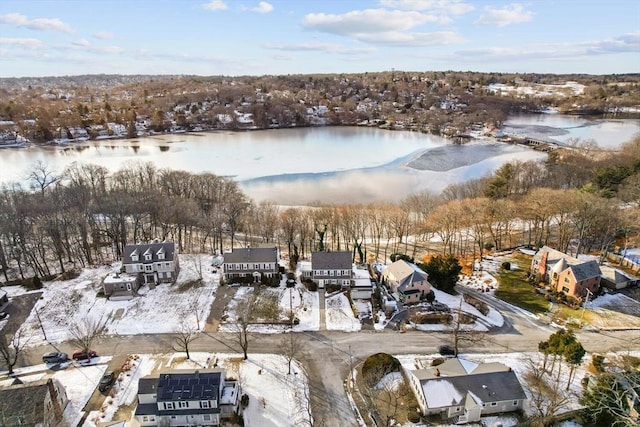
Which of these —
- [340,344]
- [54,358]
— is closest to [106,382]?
[54,358]

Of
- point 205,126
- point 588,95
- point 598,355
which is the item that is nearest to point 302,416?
point 598,355

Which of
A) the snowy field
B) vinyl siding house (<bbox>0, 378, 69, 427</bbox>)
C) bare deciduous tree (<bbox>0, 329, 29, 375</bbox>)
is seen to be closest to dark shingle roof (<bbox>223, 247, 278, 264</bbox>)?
the snowy field

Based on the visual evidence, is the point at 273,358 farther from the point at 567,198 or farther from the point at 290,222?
the point at 567,198

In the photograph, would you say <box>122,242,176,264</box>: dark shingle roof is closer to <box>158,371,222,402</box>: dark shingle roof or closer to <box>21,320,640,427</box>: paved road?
<box>21,320,640,427</box>: paved road

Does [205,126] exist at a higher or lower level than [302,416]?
higher

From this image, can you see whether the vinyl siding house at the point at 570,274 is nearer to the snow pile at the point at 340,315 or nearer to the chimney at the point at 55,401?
the snow pile at the point at 340,315

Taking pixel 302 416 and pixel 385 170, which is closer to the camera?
pixel 302 416

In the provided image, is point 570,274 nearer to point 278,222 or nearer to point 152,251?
point 278,222

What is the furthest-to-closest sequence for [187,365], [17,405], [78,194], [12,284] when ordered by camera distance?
1. [78,194]
2. [12,284]
3. [187,365]
4. [17,405]
